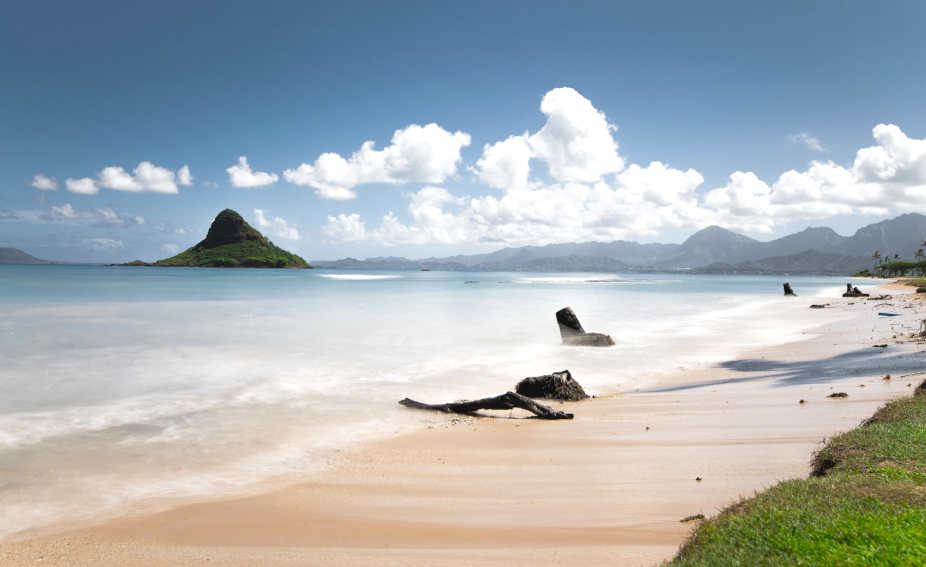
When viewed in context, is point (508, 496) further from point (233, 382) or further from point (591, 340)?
point (591, 340)

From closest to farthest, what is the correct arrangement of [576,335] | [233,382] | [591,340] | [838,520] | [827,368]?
[838,520], [827,368], [233,382], [591,340], [576,335]

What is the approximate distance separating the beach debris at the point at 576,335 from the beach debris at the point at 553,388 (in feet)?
28.4

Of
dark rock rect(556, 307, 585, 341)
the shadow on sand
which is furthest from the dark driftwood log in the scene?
dark rock rect(556, 307, 585, 341)

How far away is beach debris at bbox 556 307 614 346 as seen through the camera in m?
19.8

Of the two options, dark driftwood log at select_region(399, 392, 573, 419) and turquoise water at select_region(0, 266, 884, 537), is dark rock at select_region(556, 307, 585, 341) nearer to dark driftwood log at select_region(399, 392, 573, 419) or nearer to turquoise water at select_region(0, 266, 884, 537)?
turquoise water at select_region(0, 266, 884, 537)

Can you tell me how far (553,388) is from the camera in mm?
11234

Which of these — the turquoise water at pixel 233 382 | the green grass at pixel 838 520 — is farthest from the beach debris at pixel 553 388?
the green grass at pixel 838 520

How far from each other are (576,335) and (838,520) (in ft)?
55.8

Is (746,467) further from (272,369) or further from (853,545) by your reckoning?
(272,369)

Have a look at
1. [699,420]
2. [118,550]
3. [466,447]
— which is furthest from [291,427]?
[699,420]

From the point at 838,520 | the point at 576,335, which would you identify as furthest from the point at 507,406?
the point at 576,335

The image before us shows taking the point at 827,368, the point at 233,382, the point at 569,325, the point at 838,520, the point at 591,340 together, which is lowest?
the point at 233,382

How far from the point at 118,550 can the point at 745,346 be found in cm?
2098

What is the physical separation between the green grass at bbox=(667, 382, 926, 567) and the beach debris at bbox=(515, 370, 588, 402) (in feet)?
20.8
